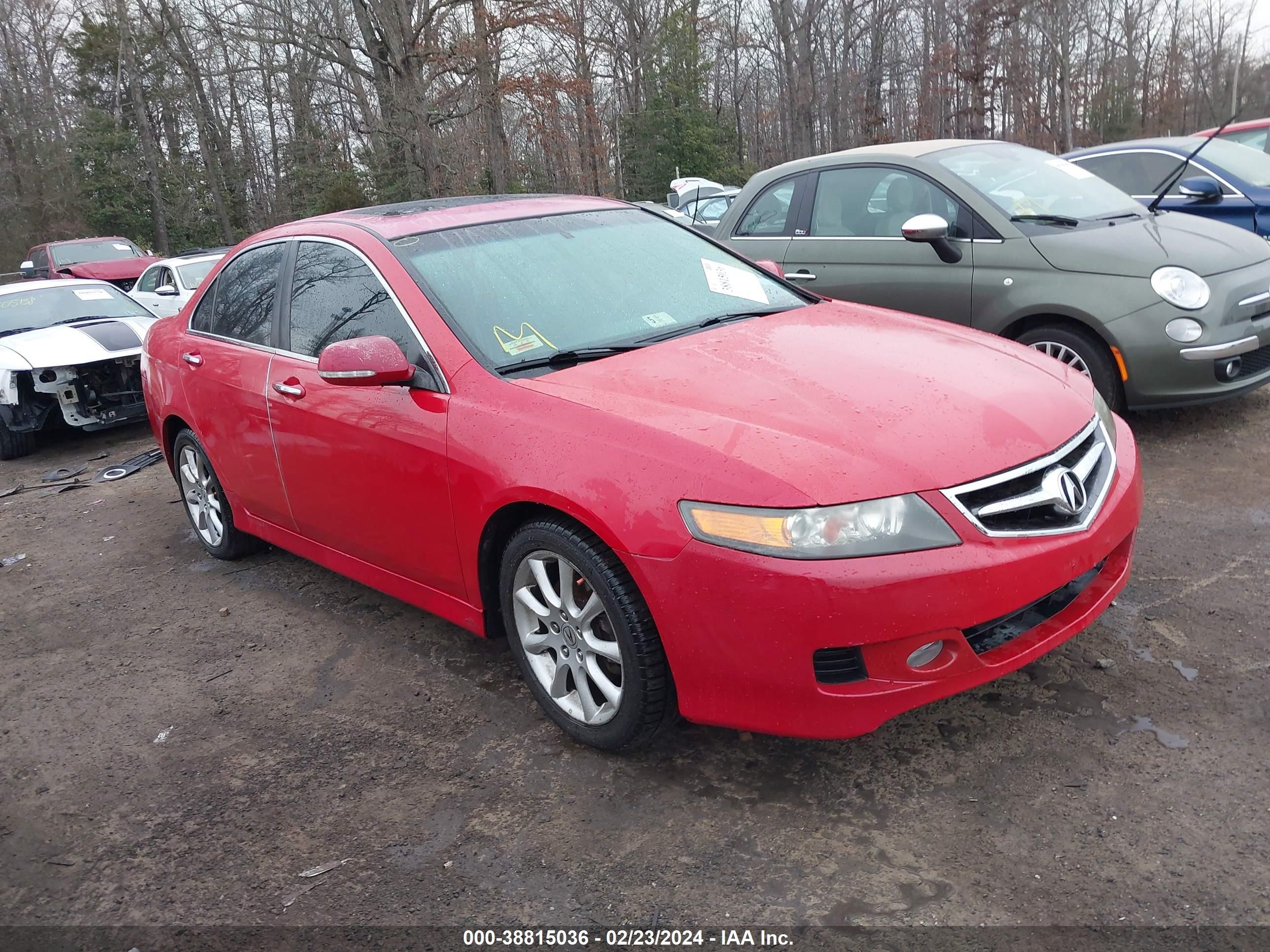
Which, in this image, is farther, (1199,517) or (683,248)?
(1199,517)

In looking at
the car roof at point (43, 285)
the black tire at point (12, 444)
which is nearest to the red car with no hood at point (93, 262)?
the car roof at point (43, 285)

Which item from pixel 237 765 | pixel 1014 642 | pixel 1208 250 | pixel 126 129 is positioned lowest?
pixel 237 765

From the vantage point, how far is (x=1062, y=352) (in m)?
5.25

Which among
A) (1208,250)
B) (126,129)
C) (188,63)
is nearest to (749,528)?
(1208,250)

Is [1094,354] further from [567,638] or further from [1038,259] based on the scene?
[567,638]

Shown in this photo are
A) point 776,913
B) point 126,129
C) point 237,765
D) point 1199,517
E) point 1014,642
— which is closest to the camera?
point 776,913

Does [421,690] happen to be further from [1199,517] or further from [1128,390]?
[1128,390]

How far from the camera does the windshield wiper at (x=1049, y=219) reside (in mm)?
5441

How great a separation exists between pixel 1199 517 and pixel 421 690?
3372mm

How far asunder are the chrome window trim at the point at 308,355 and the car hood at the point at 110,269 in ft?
57.7

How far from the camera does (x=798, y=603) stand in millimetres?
2352

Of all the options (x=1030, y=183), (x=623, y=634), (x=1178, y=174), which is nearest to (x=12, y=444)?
(x=623, y=634)

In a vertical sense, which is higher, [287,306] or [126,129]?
[126,129]

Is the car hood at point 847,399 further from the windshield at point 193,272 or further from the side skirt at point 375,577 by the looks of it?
the windshield at point 193,272
